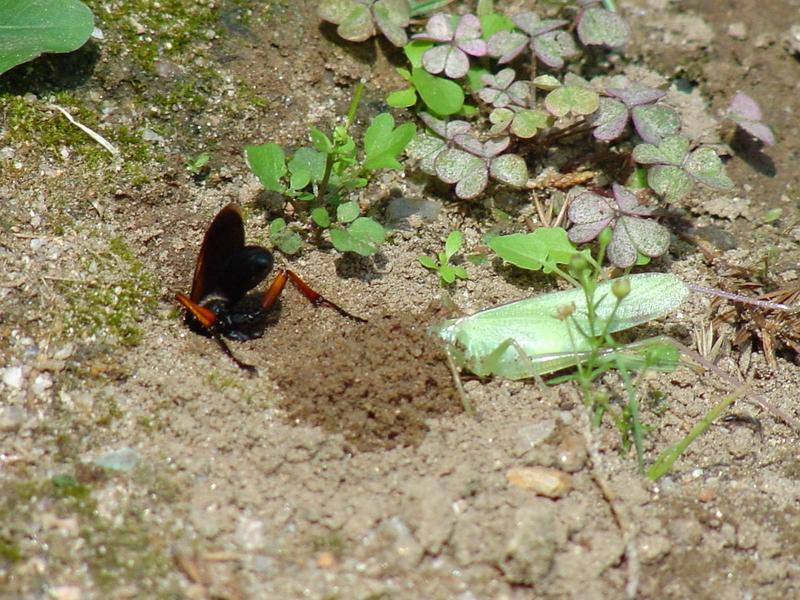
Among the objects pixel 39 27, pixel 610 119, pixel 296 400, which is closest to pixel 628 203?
pixel 610 119

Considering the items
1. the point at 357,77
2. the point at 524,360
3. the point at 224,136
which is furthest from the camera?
the point at 357,77

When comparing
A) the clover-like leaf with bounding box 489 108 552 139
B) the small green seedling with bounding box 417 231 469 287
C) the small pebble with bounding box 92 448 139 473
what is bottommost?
the small pebble with bounding box 92 448 139 473

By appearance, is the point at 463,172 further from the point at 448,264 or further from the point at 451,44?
the point at 451,44

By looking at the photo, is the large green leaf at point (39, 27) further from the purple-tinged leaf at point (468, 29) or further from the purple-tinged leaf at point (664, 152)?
the purple-tinged leaf at point (664, 152)

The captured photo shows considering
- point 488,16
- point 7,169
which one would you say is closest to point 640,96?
point 488,16

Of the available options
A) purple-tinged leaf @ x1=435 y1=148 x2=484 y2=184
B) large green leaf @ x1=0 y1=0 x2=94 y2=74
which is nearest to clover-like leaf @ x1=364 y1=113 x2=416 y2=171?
purple-tinged leaf @ x1=435 y1=148 x2=484 y2=184

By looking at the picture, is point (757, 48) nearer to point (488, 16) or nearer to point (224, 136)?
point (488, 16)

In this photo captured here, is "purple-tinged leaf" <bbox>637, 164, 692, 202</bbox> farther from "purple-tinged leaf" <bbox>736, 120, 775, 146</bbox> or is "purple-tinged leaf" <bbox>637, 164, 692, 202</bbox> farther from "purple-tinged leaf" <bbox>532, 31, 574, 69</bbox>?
"purple-tinged leaf" <bbox>532, 31, 574, 69</bbox>
